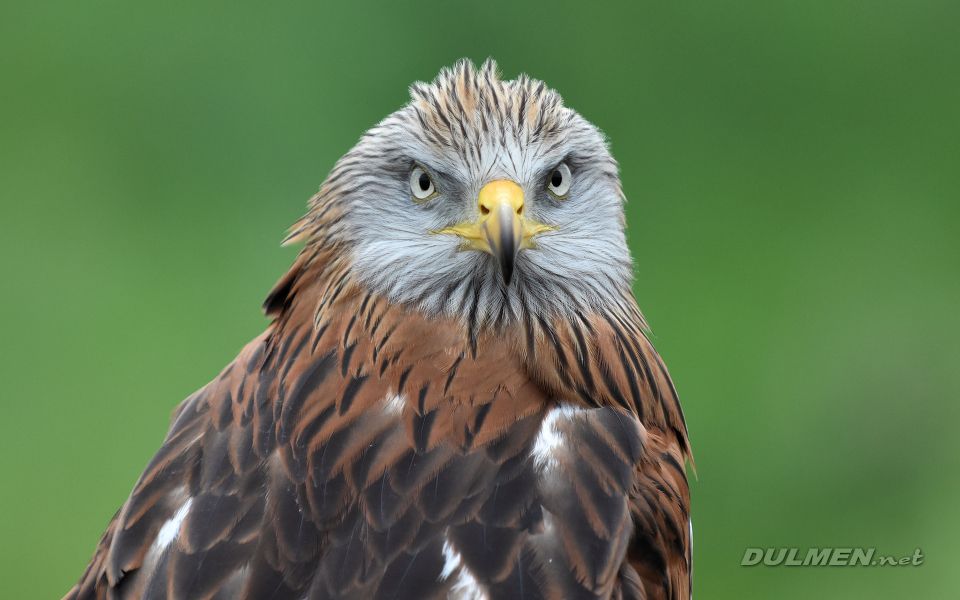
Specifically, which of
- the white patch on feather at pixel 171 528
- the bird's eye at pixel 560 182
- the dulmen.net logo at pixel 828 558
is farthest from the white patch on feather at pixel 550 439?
the dulmen.net logo at pixel 828 558

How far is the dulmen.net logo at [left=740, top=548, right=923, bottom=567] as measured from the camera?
336 centimetres

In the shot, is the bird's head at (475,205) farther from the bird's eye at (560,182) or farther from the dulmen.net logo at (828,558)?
the dulmen.net logo at (828,558)

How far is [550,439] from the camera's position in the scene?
1.70 meters

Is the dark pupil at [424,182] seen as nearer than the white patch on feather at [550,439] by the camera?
No

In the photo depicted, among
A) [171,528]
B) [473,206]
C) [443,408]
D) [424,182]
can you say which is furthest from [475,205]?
[171,528]

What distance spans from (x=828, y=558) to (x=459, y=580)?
2.26m

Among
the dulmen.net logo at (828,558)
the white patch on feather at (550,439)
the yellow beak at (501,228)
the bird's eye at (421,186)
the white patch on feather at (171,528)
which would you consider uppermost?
the bird's eye at (421,186)

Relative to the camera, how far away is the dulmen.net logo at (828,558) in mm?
3363

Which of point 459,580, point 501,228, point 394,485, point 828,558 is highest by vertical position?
point 501,228

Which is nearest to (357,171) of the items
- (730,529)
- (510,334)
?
(510,334)

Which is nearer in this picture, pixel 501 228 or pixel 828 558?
pixel 501 228

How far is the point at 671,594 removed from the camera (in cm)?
174

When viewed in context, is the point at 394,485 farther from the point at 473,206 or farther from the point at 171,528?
the point at 473,206

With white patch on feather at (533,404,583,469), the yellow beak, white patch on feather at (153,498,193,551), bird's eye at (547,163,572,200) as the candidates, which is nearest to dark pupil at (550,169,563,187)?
bird's eye at (547,163,572,200)
